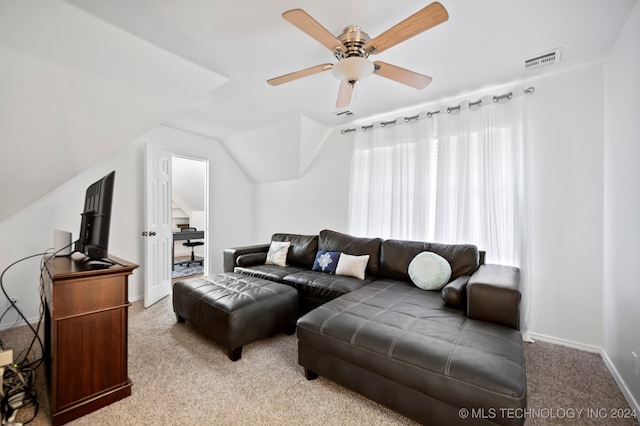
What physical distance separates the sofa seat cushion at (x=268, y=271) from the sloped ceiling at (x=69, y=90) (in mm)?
1869

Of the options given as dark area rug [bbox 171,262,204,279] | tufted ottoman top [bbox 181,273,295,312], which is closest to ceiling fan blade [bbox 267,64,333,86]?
tufted ottoman top [bbox 181,273,295,312]

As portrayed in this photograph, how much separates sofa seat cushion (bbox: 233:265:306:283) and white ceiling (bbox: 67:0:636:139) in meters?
2.00

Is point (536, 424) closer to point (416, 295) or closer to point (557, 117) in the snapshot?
point (416, 295)

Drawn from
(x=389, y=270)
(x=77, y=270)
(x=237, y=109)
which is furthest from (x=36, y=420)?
(x=237, y=109)

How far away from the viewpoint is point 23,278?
268 centimetres

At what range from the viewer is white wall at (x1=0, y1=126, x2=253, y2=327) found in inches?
105

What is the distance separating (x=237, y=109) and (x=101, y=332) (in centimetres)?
263

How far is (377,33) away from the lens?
72.5 inches

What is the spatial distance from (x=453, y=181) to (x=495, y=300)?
1511 mm

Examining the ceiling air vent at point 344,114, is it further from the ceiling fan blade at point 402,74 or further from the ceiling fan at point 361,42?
the ceiling fan blade at point 402,74

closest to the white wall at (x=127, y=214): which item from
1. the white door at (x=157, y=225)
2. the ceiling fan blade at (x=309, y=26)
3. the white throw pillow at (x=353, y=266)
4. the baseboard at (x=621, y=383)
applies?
the white door at (x=157, y=225)

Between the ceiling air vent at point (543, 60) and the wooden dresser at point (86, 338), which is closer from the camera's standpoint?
the wooden dresser at point (86, 338)

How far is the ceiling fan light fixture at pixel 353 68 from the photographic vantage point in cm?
163

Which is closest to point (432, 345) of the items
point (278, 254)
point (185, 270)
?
point (278, 254)
